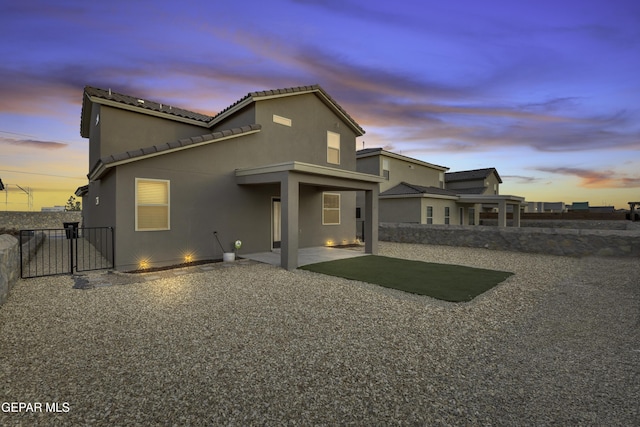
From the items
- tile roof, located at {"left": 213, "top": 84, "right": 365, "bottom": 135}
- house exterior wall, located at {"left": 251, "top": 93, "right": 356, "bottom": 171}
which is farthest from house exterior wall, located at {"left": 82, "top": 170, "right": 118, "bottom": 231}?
tile roof, located at {"left": 213, "top": 84, "right": 365, "bottom": 135}

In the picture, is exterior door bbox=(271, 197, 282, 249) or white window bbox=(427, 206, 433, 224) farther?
white window bbox=(427, 206, 433, 224)

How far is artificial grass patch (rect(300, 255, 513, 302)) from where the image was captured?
267 inches

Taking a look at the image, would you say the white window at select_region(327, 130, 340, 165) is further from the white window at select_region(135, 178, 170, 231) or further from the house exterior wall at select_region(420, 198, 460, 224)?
the house exterior wall at select_region(420, 198, 460, 224)

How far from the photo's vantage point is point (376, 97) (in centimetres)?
1545

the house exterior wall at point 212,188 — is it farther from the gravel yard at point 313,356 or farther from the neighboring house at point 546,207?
the neighboring house at point 546,207

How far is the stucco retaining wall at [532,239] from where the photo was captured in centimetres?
1080

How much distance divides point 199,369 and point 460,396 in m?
2.70

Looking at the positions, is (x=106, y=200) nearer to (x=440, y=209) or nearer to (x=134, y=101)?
(x=134, y=101)

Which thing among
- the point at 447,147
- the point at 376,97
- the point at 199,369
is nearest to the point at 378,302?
the point at 199,369

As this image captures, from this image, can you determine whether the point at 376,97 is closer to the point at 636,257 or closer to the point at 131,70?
the point at 131,70

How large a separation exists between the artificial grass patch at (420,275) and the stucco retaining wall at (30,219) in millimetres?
24380

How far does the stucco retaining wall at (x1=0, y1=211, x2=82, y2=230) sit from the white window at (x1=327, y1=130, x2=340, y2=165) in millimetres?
22464

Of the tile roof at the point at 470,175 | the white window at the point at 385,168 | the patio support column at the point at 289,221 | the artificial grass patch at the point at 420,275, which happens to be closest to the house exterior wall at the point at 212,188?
the patio support column at the point at 289,221

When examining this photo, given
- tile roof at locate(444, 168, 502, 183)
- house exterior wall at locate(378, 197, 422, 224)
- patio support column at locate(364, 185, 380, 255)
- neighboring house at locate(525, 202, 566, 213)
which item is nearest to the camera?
patio support column at locate(364, 185, 380, 255)
